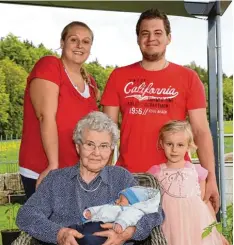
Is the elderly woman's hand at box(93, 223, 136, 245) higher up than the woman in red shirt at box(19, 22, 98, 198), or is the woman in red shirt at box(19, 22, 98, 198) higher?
the woman in red shirt at box(19, 22, 98, 198)

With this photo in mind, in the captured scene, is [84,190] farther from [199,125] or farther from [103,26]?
[103,26]

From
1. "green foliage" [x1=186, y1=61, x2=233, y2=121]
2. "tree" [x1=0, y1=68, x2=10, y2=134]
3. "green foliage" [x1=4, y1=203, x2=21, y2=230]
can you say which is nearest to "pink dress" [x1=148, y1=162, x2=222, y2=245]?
"green foliage" [x1=186, y1=61, x2=233, y2=121]

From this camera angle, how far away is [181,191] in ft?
10.0

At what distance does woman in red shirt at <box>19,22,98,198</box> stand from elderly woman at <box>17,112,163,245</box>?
334mm

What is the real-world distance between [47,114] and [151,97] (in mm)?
567

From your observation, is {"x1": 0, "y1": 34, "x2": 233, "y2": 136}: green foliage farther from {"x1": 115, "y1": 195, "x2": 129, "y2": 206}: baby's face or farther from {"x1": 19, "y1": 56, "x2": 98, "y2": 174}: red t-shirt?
{"x1": 115, "y1": 195, "x2": 129, "y2": 206}: baby's face

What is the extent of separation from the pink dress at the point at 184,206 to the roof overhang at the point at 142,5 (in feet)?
4.50

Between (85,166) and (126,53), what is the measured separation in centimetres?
364

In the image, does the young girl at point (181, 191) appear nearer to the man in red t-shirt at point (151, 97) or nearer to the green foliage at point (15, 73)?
the man in red t-shirt at point (151, 97)

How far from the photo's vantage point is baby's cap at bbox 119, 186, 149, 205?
2.44 metres

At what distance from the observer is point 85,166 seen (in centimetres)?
256

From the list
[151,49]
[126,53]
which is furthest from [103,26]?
[151,49]

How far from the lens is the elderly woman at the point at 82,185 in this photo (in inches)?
97.1

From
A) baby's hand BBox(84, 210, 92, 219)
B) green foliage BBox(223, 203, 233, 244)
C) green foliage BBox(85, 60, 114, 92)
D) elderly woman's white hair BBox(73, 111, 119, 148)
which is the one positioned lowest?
green foliage BBox(223, 203, 233, 244)
